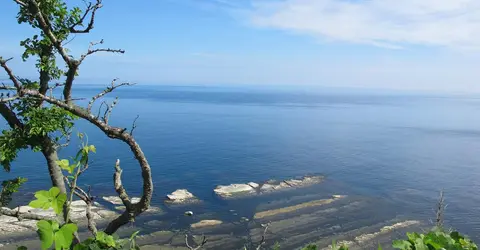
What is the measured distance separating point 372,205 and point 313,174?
13.2m

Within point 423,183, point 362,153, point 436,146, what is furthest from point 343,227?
point 436,146

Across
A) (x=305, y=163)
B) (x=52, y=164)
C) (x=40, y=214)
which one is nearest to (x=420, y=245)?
(x=52, y=164)

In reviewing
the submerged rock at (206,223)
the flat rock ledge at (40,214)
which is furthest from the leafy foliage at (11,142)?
the submerged rock at (206,223)

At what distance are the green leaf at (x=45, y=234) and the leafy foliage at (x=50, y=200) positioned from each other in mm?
161

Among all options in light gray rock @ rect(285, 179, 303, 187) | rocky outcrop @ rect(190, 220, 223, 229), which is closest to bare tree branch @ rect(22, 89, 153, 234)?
rocky outcrop @ rect(190, 220, 223, 229)

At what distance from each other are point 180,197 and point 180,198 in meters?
0.19

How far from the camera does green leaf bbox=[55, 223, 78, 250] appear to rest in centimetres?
244

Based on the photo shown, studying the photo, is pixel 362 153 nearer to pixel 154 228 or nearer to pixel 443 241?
pixel 154 228

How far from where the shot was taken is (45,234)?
7.89 ft

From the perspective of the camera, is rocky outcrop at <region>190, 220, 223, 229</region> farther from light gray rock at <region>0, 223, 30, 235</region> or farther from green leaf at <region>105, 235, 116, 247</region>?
green leaf at <region>105, 235, 116, 247</region>

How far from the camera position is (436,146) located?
8838 cm

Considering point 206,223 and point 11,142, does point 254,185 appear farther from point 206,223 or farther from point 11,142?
point 11,142

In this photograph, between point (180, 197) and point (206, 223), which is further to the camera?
point (180, 197)

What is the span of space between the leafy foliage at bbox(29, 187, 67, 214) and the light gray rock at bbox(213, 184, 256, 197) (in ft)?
153
